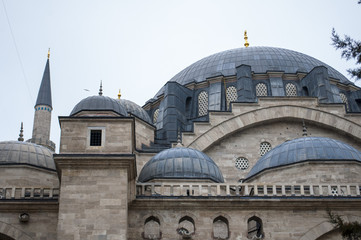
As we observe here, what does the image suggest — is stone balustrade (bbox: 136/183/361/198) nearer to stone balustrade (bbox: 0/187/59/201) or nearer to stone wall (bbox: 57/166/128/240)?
stone wall (bbox: 57/166/128/240)

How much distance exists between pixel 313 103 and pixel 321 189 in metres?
8.21

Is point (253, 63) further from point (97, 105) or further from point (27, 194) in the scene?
point (27, 194)

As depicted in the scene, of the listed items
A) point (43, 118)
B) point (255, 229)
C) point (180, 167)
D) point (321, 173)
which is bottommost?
point (255, 229)

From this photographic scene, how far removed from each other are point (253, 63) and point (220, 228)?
544 inches

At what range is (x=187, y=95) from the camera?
96.7 ft

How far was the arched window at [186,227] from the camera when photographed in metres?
17.5

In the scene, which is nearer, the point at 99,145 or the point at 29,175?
the point at 99,145

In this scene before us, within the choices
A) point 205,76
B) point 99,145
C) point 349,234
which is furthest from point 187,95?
point 349,234

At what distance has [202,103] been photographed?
1155 inches

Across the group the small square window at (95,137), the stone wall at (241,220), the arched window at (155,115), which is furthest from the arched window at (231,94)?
the small square window at (95,137)

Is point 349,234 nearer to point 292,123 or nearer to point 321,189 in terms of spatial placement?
point 321,189

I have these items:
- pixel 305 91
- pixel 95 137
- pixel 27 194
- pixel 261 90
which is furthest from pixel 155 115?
pixel 95 137

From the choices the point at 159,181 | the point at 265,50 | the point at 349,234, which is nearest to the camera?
the point at 349,234

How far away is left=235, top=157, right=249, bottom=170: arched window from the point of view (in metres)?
24.4
